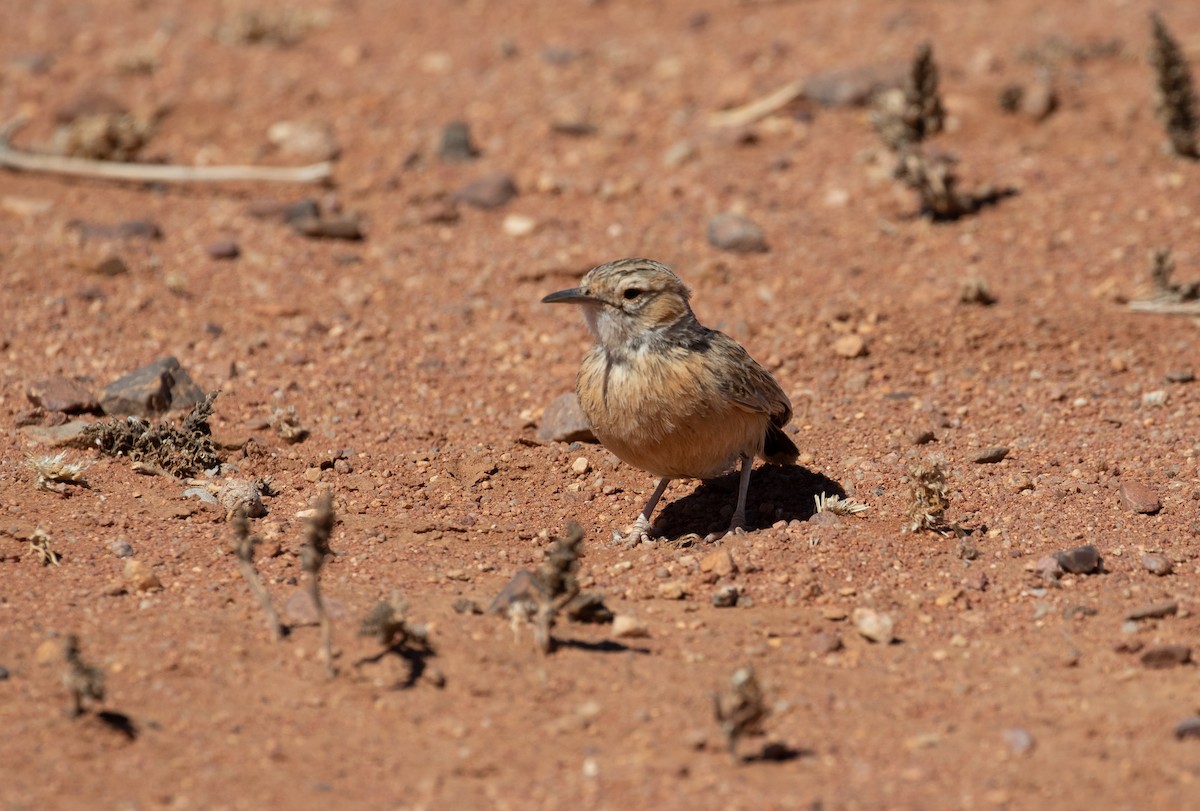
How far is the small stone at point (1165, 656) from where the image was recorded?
216 inches

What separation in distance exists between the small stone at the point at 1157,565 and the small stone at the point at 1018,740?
5.54 ft

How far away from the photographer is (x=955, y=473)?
7.52 metres

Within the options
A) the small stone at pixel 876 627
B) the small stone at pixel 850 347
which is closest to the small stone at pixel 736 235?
the small stone at pixel 850 347

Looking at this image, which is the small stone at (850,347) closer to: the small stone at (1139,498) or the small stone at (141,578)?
the small stone at (1139,498)

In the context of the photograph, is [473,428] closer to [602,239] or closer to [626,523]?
[626,523]

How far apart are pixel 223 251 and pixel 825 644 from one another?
21.4 ft

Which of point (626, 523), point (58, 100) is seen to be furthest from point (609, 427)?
point (58, 100)

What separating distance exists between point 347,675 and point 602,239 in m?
5.88

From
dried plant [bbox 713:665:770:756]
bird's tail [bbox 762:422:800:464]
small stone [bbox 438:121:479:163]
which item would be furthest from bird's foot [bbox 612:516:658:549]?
small stone [bbox 438:121:479:163]

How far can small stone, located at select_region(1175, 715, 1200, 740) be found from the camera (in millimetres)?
4941

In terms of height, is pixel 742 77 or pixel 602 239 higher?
pixel 742 77

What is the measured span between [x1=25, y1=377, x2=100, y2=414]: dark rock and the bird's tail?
4.00 metres

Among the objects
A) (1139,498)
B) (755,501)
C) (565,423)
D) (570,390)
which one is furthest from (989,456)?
(570,390)

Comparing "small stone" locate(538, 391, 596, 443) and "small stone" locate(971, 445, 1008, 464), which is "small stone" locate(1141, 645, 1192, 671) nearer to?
"small stone" locate(971, 445, 1008, 464)
